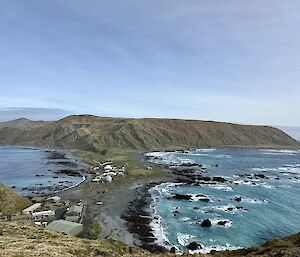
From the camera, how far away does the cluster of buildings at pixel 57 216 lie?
48.4m

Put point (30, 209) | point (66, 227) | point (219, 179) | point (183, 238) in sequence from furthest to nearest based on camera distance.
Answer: point (219, 179), point (30, 209), point (183, 238), point (66, 227)

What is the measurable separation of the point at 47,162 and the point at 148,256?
341ft

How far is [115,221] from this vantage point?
185 ft

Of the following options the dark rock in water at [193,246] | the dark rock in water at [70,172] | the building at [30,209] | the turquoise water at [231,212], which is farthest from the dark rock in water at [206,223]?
the dark rock in water at [70,172]

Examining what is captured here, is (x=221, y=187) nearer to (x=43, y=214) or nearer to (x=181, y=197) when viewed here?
Result: (x=181, y=197)

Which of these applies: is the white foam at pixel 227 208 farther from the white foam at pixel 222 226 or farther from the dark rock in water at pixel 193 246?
the dark rock in water at pixel 193 246

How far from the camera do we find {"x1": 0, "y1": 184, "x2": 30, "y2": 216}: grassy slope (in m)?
57.1

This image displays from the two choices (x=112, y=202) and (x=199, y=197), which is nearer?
(x=112, y=202)

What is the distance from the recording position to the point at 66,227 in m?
48.4

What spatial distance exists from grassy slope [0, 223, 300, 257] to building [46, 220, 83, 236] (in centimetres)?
617

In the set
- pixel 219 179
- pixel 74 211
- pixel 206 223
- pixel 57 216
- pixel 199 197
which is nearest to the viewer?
pixel 206 223

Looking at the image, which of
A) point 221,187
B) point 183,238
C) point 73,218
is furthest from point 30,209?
point 221,187

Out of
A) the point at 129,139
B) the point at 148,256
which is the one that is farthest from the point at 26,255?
the point at 129,139

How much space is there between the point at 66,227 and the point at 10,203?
16.6 metres
